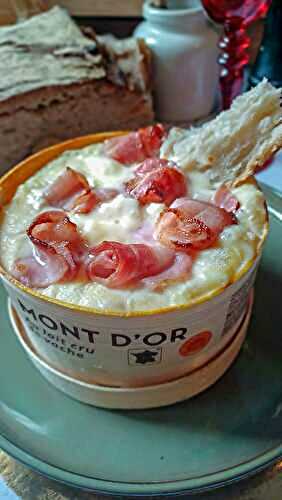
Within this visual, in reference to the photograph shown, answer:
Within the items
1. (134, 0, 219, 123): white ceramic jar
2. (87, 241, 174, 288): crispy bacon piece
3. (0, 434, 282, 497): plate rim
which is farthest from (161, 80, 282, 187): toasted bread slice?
(134, 0, 219, 123): white ceramic jar

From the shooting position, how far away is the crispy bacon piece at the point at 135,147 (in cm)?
98

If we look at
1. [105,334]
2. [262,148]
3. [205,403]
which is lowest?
[205,403]

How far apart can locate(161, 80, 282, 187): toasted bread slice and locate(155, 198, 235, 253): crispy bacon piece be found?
0.09 metres

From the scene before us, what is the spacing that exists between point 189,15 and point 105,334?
0.99 metres

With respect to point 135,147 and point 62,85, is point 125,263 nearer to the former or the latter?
point 135,147

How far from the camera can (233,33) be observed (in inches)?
52.9

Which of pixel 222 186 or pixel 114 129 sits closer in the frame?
pixel 222 186

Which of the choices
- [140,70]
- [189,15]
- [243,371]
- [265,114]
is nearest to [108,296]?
[243,371]

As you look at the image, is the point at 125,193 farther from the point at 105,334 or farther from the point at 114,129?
the point at 114,129

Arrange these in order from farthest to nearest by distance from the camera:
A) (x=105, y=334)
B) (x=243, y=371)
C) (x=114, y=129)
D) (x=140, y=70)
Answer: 1. (x=114, y=129)
2. (x=140, y=70)
3. (x=243, y=371)
4. (x=105, y=334)

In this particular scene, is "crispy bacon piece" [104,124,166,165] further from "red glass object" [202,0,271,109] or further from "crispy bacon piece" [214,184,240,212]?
"red glass object" [202,0,271,109]

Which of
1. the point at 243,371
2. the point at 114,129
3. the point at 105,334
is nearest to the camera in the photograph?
the point at 105,334

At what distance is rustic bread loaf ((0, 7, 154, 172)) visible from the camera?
130cm

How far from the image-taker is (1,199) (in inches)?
35.3
